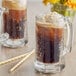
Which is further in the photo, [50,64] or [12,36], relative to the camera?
[12,36]

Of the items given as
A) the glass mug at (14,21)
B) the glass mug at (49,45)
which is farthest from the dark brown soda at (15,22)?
the glass mug at (49,45)

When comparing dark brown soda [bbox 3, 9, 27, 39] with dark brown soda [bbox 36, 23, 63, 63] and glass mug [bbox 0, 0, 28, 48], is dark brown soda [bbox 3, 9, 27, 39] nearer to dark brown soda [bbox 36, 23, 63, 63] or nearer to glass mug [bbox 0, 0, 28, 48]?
glass mug [bbox 0, 0, 28, 48]

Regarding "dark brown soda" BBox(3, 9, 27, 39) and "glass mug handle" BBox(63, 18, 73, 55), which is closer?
"glass mug handle" BBox(63, 18, 73, 55)

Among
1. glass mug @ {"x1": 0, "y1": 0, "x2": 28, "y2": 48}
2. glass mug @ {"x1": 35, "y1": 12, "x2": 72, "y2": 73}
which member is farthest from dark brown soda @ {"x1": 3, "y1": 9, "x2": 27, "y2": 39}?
glass mug @ {"x1": 35, "y1": 12, "x2": 72, "y2": 73}

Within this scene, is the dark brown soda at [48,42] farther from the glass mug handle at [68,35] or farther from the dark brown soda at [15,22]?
the dark brown soda at [15,22]

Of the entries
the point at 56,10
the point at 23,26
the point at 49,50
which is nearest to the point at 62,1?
the point at 56,10

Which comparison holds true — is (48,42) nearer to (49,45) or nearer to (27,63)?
(49,45)

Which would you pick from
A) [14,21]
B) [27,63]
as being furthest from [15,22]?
[27,63]

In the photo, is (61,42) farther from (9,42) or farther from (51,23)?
(9,42)
